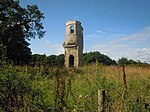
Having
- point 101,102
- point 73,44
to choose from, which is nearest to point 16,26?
point 73,44

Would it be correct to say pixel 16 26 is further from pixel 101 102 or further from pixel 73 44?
pixel 101 102

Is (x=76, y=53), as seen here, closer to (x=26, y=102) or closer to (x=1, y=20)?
(x=1, y=20)

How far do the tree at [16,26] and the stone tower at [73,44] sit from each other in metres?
3.34

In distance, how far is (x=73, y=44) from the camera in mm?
Result: 30969

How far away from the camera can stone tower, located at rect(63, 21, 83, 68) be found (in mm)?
30834

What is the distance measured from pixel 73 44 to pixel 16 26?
23.8 ft

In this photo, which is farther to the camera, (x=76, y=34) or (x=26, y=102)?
(x=76, y=34)

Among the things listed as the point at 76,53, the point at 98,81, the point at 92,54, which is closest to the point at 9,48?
the point at 76,53

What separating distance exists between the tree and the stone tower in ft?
10.9

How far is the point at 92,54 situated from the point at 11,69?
5164 cm

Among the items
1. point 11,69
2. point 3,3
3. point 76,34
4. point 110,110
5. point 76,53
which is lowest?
point 110,110

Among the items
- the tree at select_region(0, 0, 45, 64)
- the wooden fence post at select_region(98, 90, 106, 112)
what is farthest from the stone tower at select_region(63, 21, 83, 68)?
the wooden fence post at select_region(98, 90, 106, 112)

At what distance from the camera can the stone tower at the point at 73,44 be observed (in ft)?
101

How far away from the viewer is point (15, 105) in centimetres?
423
